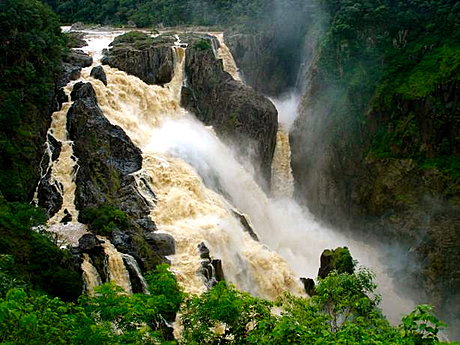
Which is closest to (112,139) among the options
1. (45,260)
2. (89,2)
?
(45,260)

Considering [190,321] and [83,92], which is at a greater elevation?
[190,321]

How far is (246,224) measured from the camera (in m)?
30.6

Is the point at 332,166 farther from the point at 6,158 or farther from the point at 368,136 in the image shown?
the point at 6,158

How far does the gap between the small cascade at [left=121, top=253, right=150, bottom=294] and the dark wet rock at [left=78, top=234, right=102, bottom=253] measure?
47.4 inches

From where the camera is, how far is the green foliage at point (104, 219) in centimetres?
2462

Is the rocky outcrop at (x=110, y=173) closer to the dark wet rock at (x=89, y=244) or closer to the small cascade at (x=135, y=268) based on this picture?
the small cascade at (x=135, y=268)

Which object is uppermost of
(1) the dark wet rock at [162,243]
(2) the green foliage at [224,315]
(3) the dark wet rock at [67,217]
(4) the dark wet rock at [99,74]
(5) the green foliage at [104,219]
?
(2) the green foliage at [224,315]

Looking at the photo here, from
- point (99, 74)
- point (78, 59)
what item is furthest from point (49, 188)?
point (78, 59)

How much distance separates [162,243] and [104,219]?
9.55 feet

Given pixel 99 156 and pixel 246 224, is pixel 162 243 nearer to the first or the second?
pixel 246 224

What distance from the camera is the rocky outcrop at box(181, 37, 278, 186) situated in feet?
128

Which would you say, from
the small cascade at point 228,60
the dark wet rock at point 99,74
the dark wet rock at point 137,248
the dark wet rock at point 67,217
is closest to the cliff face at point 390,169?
the small cascade at point 228,60

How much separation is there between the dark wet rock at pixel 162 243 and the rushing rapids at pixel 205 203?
0.41 m

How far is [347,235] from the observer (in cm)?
3825
